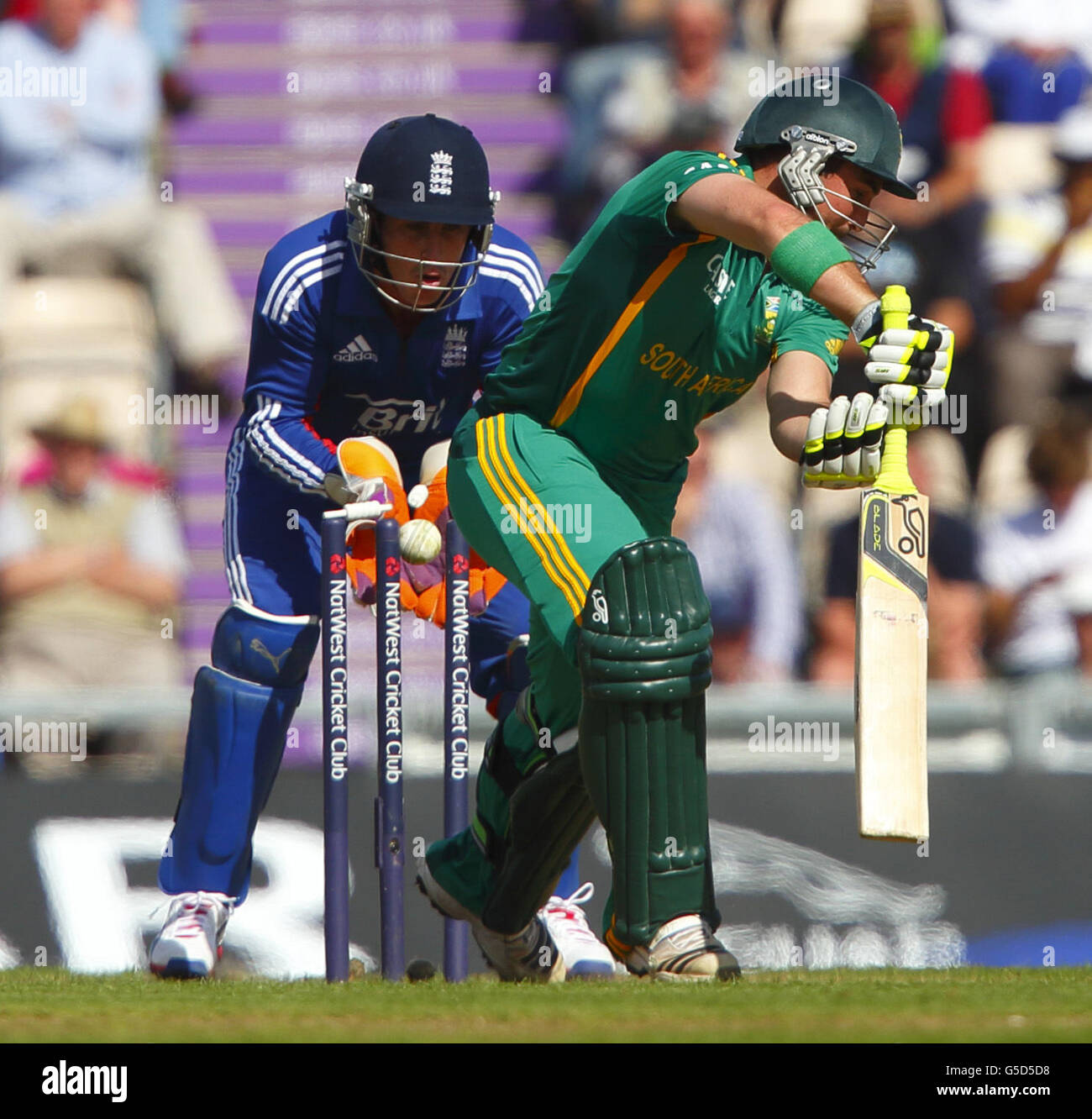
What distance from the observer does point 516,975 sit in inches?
176

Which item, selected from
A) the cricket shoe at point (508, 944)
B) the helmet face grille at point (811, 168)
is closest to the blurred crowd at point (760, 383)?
the cricket shoe at point (508, 944)

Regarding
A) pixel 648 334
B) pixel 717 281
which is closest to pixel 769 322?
pixel 717 281

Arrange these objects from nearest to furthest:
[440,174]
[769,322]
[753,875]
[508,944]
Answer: [769,322], [508,944], [440,174], [753,875]

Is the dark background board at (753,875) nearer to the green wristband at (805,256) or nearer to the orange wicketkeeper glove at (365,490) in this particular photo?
the orange wicketkeeper glove at (365,490)

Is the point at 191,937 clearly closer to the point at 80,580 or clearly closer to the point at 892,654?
the point at 892,654

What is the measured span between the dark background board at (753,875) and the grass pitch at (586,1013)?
2.06 m

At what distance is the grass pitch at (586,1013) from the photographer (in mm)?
2900

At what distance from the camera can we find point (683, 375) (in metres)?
4.00

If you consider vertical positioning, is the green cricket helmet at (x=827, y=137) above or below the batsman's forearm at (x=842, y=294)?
above

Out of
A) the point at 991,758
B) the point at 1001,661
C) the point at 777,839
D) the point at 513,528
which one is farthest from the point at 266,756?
the point at 1001,661

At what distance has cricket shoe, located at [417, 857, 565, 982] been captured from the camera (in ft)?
14.6

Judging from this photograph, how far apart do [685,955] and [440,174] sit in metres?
2.07
